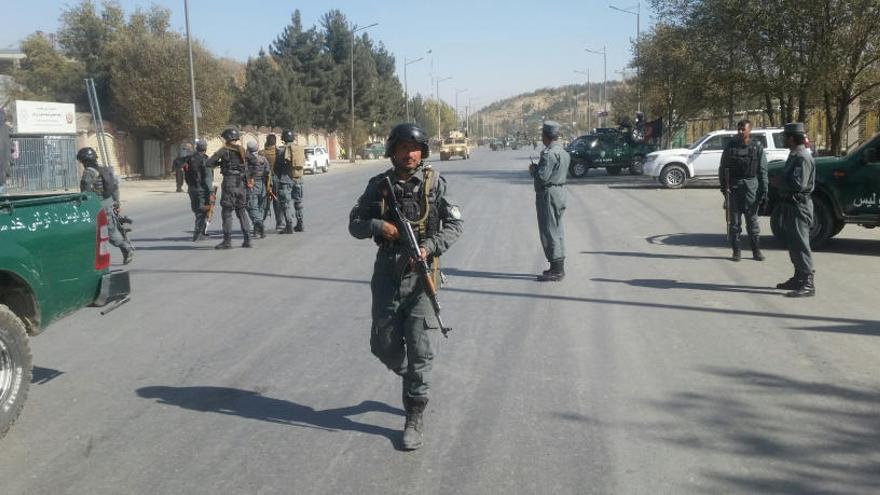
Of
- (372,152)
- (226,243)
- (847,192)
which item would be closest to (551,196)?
(847,192)

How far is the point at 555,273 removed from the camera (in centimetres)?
962

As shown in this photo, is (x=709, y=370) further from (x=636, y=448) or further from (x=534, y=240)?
(x=534, y=240)

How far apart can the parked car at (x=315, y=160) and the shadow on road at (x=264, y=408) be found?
39.1 m

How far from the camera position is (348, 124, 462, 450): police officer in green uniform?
178 inches

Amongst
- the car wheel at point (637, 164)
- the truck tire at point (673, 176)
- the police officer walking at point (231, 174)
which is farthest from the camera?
the car wheel at point (637, 164)

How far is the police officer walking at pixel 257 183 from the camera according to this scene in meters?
13.4

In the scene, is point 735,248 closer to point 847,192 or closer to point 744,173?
point 744,173

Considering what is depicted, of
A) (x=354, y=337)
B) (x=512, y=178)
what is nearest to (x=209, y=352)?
(x=354, y=337)

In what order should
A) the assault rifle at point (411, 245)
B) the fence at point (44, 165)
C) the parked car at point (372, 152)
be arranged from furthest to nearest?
the parked car at point (372, 152)
the fence at point (44, 165)
the assault rifle at point (411, 245)

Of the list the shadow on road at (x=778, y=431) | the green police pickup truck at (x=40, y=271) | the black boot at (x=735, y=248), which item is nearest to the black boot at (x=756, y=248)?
the black boot at (x=735, y=248)

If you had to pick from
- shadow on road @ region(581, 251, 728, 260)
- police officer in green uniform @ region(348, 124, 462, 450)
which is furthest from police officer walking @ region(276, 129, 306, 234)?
police officer in green uniform @ region(348, 124, 462, 450)

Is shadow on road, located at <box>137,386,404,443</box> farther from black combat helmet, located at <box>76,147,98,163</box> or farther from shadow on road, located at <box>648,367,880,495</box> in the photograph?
black combat helmet, located at <box>76,147,98,163</box>

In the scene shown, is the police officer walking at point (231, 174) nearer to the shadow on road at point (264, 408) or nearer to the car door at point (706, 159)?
the shadow on road at point (264, 408)

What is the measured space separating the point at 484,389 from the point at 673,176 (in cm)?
2139
